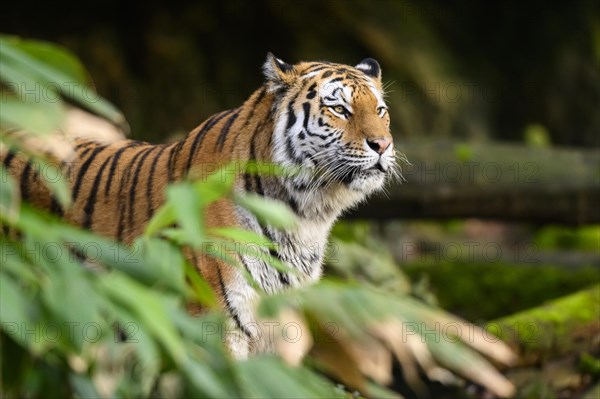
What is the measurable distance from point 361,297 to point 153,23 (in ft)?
27.5

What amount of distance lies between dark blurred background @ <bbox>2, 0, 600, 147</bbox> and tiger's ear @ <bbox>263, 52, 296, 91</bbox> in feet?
16.6

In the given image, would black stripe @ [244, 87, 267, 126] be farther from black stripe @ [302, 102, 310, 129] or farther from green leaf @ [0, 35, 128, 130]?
green leaf @ [0, 35, 128, 130]

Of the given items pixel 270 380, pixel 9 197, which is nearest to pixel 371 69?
pixel 270 380

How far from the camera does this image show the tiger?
12.7 ft

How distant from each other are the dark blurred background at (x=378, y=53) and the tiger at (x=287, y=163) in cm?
504

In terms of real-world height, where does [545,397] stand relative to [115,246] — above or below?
below

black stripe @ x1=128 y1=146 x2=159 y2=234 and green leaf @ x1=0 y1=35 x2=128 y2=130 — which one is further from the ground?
green leaf @ x1=0 y1=35 x2=128 y2=130

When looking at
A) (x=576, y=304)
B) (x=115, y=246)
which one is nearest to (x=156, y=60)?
(x=576, y=304)

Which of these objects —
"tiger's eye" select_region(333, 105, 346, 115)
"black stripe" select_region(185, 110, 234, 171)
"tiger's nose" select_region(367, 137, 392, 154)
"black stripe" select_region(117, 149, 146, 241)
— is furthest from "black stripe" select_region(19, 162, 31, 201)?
"tiger's nose" select_region(367, 137, 392, 154)

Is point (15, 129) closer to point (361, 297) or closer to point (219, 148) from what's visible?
point (361, 297)

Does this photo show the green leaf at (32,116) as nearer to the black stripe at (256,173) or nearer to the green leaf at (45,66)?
the green leaf at (45,66)

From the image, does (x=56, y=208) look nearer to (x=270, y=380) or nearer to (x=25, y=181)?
(x=25, y=181)

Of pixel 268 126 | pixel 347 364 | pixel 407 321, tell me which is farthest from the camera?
pixel 268 126

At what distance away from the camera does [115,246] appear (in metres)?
1.48
